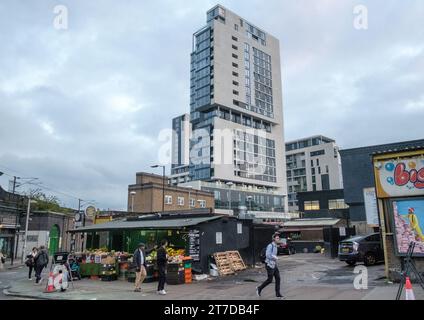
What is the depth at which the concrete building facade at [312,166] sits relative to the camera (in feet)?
409

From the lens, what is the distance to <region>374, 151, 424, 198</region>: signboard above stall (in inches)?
569

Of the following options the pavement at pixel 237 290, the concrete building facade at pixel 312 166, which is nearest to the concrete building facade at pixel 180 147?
the concrete building facade at pixel 312 166

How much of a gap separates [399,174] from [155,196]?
5501 cm

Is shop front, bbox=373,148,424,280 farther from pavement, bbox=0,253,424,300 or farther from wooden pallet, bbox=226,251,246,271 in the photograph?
wooden pallet, bbox=226,251,246,271

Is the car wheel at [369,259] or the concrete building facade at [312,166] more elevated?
the concrete building facade at [312,166]

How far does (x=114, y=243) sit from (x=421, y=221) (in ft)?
60.9

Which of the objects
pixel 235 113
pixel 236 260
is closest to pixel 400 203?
pixel 236 260

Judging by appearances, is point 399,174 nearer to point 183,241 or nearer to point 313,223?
point 183,241

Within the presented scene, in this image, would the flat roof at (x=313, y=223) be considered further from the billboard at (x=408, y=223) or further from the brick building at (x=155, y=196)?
the billboard at (x=408, y=223)

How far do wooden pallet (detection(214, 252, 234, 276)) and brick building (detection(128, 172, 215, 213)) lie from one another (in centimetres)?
4278

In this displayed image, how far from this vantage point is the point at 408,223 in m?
14.5

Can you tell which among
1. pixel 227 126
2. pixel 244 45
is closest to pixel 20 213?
pixel 227 126

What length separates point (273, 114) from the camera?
128125 mm
